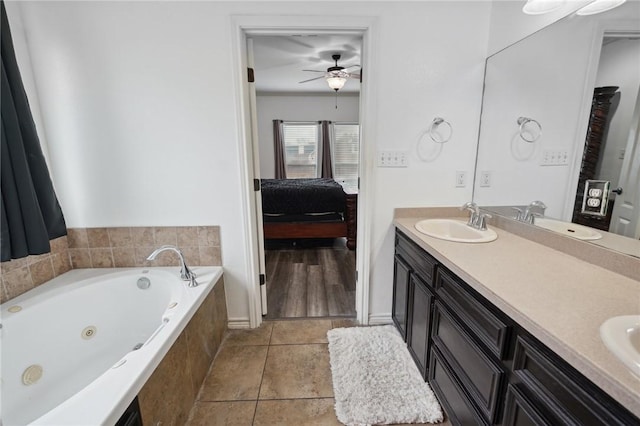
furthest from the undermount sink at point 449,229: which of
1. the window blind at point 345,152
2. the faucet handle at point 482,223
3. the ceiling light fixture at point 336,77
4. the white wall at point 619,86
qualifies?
the window blind at point 345,152

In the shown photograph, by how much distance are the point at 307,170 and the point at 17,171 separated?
5269 millimetres

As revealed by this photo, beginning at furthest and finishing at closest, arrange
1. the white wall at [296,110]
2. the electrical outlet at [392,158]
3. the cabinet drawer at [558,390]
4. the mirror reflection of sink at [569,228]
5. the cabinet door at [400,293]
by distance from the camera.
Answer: the white wall at [296,110], the electrical outlet at [392,158], the cabinet door at [400,293], the mirror reflection of sink at [569,228], the cabinet drawer at [558,390]

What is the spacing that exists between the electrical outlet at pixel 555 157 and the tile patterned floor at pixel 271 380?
1.63 meters

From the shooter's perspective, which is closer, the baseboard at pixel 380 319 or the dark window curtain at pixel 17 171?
the dark window curtain at pixel 17 171

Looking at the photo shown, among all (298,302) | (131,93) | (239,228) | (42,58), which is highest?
(42,58)

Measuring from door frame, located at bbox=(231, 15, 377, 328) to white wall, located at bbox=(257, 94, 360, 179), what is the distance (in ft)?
14.7

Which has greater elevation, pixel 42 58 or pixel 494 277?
pixel 42 58

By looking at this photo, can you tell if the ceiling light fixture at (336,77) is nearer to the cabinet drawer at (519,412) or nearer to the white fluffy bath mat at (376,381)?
the white fluffy bath mat at (376,381)

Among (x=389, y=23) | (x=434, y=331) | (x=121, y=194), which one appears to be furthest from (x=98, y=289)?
(x=389, y=23)

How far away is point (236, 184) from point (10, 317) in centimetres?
131

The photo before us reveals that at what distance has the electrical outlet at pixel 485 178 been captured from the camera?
1.87 m

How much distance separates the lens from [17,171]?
1336mm

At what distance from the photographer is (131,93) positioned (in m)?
1.77

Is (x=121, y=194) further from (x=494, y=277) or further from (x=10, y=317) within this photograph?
(x=494, y=277)
